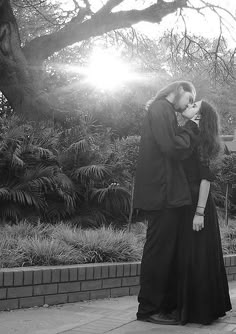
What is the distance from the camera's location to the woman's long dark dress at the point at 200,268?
406cm

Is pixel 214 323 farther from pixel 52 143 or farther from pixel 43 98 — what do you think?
pixel 43 98

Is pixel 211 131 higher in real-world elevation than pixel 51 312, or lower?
higher

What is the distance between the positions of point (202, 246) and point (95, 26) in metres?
12.2

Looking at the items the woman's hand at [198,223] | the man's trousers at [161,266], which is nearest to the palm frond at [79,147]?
the man's trousers at [161,266]

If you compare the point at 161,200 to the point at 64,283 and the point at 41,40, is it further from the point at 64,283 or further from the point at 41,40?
the point at 41,40

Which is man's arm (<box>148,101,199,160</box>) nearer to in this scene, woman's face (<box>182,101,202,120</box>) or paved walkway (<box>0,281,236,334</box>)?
woman's face (<box>182,101,202,120</box>)

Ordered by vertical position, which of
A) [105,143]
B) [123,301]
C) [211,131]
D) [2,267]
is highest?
[105,143]

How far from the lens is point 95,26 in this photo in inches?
604

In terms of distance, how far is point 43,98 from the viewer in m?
13.4

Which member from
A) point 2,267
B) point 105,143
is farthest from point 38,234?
point 105,143

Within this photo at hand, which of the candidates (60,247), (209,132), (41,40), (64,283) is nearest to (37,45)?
(41,40)

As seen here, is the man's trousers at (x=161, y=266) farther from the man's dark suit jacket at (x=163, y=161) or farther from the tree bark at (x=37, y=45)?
the tree bark at (x=37, y=45)

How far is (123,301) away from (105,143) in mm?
5155

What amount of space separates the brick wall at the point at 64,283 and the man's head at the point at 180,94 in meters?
1.86
